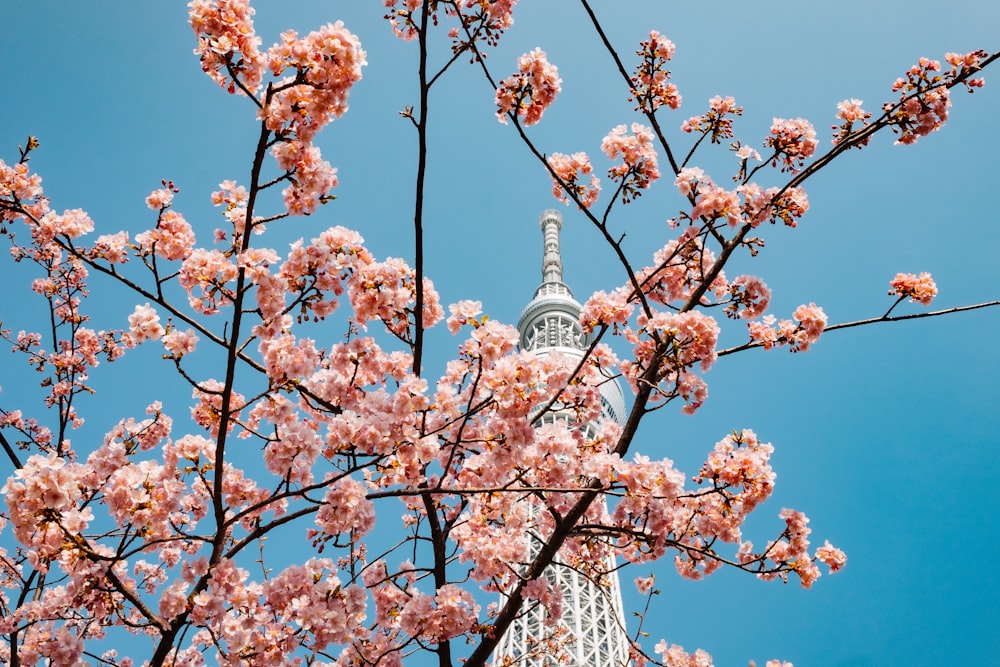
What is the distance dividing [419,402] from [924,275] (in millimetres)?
3466

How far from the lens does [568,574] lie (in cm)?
3572

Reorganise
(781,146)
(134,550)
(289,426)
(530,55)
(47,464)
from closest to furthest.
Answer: (47,464) → (134,550) → (289,426) → (530,55) → (781,146)

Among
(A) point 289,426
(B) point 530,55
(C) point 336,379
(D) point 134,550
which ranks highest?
(B) point 530,55

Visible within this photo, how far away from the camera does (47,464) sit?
3.45m

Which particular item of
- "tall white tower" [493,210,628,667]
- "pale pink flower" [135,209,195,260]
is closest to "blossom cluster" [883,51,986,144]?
"pale pink flower" [135,209,195,260]

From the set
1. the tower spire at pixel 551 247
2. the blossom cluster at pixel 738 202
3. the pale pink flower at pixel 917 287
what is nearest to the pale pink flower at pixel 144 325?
the blossom cluster at pixel 738 202

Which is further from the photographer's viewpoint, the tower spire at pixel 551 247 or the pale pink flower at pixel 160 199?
the tower spire at pixel 551 247

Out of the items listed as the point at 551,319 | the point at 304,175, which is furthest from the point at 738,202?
the point at 551,319

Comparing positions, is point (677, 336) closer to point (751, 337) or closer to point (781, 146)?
point (751, 337)

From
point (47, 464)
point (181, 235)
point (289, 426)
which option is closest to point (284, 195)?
point (181, 235)

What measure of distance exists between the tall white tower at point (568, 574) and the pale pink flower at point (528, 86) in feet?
22.8

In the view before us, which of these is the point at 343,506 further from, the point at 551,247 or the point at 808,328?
the point at 551,247

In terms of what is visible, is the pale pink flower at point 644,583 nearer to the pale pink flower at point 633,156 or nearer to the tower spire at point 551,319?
the pale pink flower at point 633,156

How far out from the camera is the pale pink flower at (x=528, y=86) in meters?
4.48
